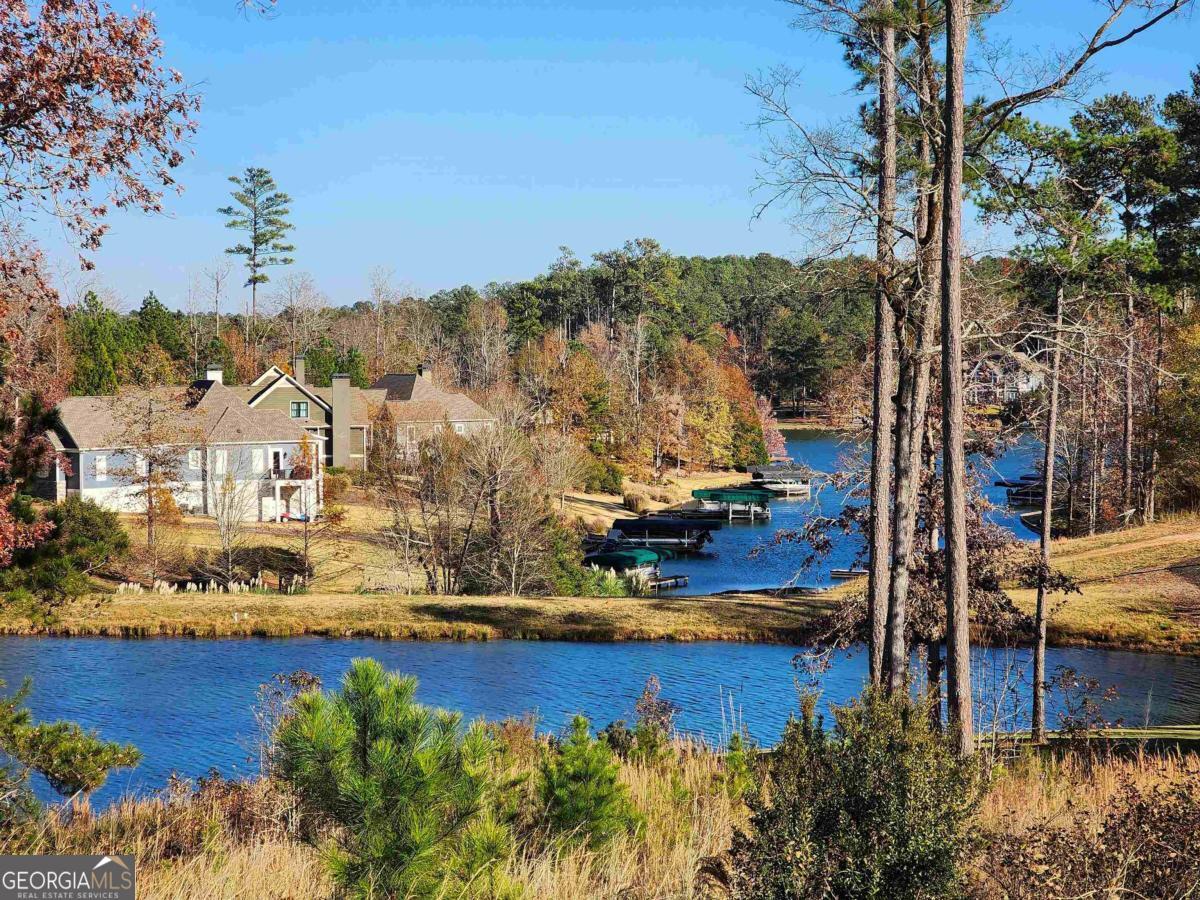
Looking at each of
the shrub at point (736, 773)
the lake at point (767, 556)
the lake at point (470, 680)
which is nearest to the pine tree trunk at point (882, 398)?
the lake at point (470, 680)

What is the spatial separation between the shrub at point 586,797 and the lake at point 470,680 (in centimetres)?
1196

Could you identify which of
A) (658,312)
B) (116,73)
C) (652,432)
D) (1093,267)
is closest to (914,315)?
(1093,267)

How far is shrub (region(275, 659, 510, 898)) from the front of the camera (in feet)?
19.4

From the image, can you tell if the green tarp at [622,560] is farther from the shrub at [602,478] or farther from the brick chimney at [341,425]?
the brick chimney at [341,425]

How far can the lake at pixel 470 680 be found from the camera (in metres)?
23.0

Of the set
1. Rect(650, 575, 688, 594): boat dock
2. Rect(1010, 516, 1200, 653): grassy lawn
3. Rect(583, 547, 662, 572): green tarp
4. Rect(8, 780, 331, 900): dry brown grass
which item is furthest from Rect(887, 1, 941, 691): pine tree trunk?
Rect(583, 547, 662, 572): green tarp

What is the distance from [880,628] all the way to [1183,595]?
22.6 m

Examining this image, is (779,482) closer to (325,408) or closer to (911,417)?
(325,408)

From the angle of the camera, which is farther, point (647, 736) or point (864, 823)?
point (647, 736)

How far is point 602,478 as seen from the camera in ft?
223

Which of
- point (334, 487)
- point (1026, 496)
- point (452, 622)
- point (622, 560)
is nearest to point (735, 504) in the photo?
point (1026, 496)

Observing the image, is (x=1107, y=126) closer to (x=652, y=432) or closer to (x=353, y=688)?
(x=353, y=688)

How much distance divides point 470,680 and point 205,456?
2357 centimetres

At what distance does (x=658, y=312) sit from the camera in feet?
340
